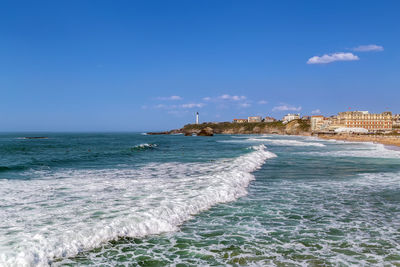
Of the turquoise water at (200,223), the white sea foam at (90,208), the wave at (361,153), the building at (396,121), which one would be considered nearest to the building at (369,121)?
the building at (396,121)

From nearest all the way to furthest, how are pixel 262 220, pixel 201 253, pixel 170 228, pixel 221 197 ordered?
pixel 201 253 < pixel 170 228 < pixel 262 220 < pixel 221 197

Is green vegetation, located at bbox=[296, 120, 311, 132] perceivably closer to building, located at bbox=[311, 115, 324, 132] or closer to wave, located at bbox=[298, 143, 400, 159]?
building, located at bbox=[311, 115, 324, 132]

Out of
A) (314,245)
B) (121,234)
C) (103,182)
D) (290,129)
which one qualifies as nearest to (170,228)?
(121,234)

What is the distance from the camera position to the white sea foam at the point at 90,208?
289 inches

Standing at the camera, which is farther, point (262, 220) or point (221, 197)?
point (221, 197)

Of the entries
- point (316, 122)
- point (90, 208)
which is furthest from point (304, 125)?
point (90, 208)

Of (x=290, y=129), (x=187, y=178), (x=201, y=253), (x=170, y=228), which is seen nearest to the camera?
(x=201, y=253)

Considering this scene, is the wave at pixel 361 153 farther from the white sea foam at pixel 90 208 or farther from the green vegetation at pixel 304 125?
the green vegetation at pixel 304 125

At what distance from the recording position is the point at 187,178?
17688mm

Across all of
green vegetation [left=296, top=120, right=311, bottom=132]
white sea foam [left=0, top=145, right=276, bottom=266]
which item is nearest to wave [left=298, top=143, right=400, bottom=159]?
white sea foam [left=0, top=145, right=276, bottom=266]

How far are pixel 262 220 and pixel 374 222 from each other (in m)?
3.46

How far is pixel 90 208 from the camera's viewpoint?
10680 mm

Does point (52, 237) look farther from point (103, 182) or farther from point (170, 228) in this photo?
point (103, 182)

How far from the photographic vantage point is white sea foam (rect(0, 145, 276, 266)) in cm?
733
